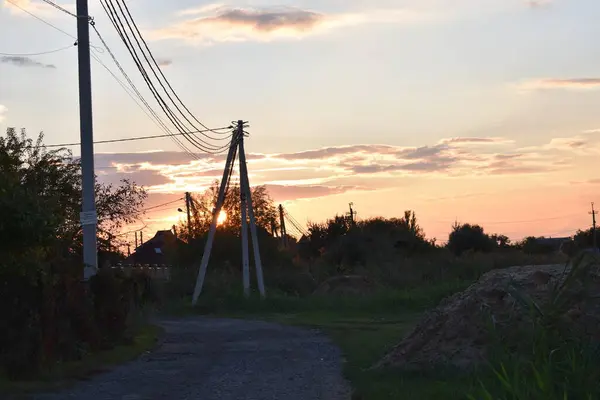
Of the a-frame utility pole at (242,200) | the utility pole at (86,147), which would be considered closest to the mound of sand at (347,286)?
the a-frame utility pole at (242,200)

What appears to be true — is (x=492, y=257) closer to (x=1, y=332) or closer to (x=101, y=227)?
(x=101, y=227)

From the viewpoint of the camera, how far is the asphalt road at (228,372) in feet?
49.9

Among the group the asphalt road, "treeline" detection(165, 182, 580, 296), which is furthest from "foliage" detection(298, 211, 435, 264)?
the asphalt road

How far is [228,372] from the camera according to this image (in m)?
18.5

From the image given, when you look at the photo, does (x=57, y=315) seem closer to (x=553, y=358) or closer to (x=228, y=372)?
(x=228, y=372)

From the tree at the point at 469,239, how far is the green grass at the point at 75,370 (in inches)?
2687

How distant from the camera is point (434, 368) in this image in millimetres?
16141

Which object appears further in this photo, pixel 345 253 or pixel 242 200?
pixel 345 253

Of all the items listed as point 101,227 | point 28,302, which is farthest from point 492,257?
point 28,302

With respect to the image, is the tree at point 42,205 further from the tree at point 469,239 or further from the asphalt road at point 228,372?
the tree at point 469,239

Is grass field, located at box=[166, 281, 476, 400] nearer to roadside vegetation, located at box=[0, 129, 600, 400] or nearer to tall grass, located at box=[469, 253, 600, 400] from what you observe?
roadside vegetation, located at box=[0, 129, 600, 400]

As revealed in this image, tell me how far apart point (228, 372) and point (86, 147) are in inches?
286

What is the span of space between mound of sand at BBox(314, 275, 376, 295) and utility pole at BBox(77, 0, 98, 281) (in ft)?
94.9

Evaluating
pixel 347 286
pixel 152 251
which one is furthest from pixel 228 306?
pixel 152 251
